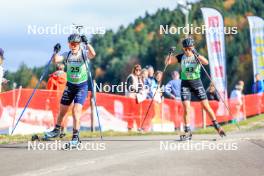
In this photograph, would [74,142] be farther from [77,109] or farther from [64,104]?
[64,104]

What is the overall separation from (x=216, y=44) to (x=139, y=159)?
18.6 metres

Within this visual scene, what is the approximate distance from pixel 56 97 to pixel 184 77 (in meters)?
5.45

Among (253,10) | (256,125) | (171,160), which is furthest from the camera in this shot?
(253,10)

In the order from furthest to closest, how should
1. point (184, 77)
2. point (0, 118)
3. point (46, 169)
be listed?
point (0, 118) → point (184, 77) → point (46, 169)

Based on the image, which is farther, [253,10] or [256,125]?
[253,10]

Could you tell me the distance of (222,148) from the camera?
31.2 ft

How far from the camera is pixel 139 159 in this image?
800cm

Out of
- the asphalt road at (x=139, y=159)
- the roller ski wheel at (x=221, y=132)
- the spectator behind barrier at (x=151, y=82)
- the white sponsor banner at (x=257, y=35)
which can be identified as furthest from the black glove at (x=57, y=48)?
the white sponsor banner at (x=257, y=35)

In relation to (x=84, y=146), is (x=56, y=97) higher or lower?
higher

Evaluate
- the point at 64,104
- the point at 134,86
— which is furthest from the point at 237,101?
the point at 64,104

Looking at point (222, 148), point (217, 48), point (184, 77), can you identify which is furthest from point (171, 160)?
point (217, 48)

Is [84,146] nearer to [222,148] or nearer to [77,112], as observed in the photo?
[77,112]

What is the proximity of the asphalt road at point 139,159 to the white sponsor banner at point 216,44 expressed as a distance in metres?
15.5

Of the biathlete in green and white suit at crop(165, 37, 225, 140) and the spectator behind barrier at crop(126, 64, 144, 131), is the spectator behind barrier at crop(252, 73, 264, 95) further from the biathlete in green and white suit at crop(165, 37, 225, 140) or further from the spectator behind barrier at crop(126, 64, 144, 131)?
the biathlete in green and white suit at crop(165, 37, 225, 140)
